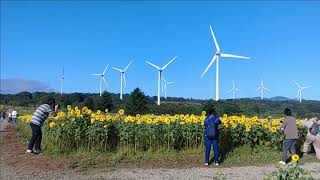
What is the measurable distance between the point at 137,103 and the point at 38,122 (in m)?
25.7

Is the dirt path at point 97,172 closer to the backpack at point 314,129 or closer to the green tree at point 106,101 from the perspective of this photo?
the backpack at point 314,129

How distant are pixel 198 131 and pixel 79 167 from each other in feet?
14.9

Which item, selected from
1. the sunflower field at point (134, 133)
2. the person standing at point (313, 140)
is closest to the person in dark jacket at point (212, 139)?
the sunflower field at point (134, 133)

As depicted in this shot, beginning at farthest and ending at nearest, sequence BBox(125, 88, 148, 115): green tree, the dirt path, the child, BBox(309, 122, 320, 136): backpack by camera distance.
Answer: BBox(125, 88, 148, 115): green tree
BBox(309, 122, 320, 136): backpack
the child
the dirt path

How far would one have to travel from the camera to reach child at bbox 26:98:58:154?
46.6 ft

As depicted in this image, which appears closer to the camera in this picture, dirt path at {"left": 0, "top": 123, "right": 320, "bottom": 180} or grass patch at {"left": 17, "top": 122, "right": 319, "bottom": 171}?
dirt path at {"left": 0, "top": 123, "right": 320, "bottom": 180}

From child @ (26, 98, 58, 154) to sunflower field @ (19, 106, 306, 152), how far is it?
334 mm

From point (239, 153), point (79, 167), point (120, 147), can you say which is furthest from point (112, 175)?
point (239, 153)

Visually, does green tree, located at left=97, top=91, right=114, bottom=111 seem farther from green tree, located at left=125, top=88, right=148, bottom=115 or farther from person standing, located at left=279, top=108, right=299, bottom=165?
person standing, located at left=279, top=108, right=299, bottom=165

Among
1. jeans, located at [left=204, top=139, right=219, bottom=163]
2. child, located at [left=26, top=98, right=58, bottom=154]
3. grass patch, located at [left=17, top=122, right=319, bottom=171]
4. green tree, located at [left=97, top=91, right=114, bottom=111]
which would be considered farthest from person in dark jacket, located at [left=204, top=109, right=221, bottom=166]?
green tree, located at [left=97, top=91, right=114, bottom=111]

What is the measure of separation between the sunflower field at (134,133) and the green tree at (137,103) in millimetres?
22969

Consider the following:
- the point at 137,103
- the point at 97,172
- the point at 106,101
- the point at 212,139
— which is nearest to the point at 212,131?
the point at 212,139

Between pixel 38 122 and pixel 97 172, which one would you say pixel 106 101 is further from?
pixel 97 172

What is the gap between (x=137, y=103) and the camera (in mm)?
39875
